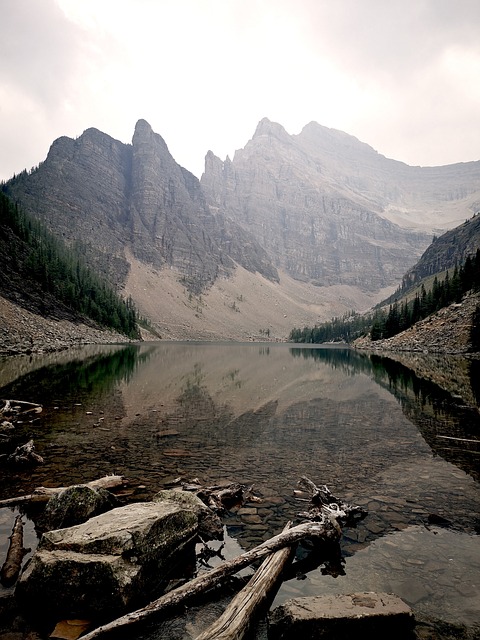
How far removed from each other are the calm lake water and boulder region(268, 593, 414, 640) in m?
0.88

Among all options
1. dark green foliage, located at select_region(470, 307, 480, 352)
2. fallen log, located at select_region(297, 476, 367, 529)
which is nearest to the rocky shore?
fallen log, located at select_region(297, 476, 367, 529)

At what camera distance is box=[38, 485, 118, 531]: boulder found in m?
8.42

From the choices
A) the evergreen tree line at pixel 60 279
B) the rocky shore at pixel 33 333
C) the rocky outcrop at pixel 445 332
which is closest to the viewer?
the rocky shore at pixel 33 333

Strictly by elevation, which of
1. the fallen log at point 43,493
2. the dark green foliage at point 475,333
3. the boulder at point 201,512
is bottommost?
the fallen log at point 43,493

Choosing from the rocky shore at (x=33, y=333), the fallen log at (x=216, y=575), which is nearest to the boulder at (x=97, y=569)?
the fallen log at (x=216, y=575)

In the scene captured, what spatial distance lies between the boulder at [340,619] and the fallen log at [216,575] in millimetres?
1198

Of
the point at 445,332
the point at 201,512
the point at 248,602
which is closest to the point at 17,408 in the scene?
the point at 201,512

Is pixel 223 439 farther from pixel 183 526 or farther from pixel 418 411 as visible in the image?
pixel 418 411

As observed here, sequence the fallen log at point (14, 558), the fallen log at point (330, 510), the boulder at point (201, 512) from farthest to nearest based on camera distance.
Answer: the fallen log at point (330, 510), the boulder at point (201, 512), the fallen log at point (14, 558)

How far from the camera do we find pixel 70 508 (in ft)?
27.9

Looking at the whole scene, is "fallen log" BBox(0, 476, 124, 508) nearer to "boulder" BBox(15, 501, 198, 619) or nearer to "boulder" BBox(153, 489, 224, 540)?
"boulder" BBox(153, 489, 224, 540)

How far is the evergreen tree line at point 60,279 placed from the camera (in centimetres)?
10688

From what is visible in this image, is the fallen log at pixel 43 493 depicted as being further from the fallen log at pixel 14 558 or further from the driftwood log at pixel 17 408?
the driftwood log at pixel 17 408

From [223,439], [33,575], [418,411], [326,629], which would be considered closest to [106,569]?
[33,575]
